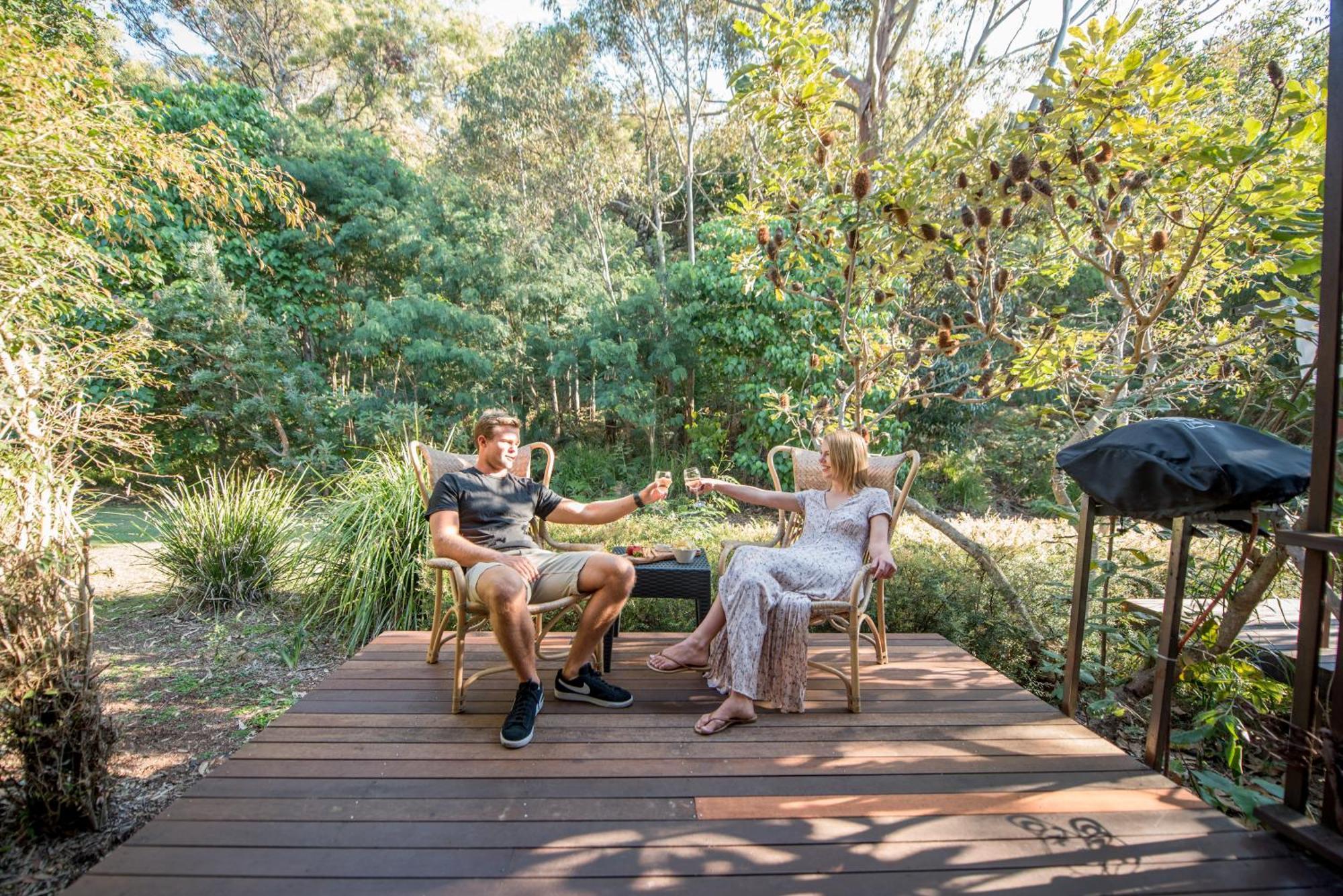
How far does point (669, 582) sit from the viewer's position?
299cm

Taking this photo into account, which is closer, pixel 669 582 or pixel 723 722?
pixel 723 722

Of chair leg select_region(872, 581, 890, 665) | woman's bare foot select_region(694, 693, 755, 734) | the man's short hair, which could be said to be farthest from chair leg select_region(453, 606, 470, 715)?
chair leg select_region(872, 581, 890, 665)

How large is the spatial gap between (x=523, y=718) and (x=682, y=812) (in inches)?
27.0

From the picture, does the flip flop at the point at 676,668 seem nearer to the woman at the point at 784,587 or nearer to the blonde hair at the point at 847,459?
the woman at the point at 784,587

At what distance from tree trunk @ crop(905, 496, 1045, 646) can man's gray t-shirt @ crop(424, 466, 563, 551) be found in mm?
1899

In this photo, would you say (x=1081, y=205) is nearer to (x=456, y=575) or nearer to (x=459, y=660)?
(x=456, y=575)

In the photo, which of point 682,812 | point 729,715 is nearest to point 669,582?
point 729,715

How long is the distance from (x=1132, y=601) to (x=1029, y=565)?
1243 mm

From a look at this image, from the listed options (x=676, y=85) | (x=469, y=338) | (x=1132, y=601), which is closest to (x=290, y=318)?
(x=469, y=338)

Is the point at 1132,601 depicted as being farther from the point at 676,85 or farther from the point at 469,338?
the point at 676,85

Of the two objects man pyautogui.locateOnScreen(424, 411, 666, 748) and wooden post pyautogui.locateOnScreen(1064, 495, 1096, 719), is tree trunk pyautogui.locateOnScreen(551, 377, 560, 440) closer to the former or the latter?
man pyautogui.locateOnScreen(424, 411, 666, 748)

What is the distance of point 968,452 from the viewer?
9.44 meters

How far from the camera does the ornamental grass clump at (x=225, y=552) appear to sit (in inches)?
172

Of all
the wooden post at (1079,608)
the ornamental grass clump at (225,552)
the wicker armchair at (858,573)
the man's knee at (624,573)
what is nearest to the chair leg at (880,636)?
the wicker armchair at (858,573)
